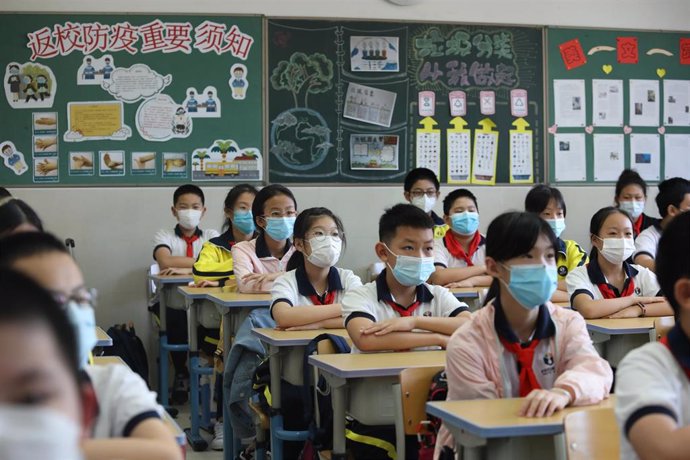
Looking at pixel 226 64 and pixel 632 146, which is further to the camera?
pixel 632 146

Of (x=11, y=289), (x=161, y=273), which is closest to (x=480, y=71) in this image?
(x=161, y=273)

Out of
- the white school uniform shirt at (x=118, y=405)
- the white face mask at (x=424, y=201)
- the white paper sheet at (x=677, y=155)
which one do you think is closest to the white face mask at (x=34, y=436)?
the white school uniform shirt at (x=118, y=405)

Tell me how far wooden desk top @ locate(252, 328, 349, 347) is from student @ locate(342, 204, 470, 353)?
0.21 meters

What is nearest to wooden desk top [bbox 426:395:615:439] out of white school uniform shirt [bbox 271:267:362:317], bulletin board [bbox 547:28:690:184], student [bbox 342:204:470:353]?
student [bbox 342:204:470:353]

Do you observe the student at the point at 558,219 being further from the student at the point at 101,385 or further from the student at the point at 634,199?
the student at the point at 101,385

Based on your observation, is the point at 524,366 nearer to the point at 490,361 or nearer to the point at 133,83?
the point at 490,361

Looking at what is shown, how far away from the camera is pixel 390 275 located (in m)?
3.45

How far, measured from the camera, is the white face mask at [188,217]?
19.7 ft

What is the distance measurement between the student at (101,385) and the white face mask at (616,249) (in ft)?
10.1

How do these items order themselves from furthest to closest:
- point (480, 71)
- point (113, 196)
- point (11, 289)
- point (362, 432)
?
1. point (480, 71)
2. point (113, 196)
3. point (362, 432)
4. point (11, 289)

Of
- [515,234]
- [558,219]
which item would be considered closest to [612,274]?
[558,219]

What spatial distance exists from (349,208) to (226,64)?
4.39ft

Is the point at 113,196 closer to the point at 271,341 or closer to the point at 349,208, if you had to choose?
the point at 349,208

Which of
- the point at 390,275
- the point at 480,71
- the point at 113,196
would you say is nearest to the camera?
the point at 390,275
